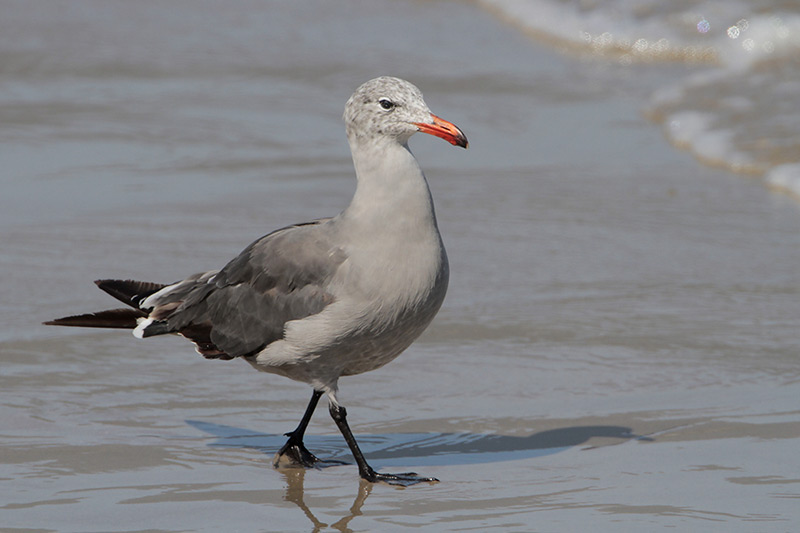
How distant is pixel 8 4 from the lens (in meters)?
11.4

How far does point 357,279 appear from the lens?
13.1 feet

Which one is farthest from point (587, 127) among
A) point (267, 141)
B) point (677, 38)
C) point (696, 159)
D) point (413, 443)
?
point (413, 443)

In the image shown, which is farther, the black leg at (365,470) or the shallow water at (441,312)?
the black leg at (365,470)

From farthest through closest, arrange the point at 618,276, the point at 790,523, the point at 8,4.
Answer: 1. the point at 8,4
2. the point at 618,276
3. the point at 790,523

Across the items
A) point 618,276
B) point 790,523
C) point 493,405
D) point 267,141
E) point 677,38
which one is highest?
point 677,38

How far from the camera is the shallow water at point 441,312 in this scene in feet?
13.1

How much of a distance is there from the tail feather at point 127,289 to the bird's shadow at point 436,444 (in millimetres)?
517

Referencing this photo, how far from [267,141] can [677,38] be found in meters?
4.91

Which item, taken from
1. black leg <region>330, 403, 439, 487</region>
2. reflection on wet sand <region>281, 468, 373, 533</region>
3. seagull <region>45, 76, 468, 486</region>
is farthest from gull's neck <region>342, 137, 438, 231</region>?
reflection on wet sand <region>281, 468, 373, 533</region>

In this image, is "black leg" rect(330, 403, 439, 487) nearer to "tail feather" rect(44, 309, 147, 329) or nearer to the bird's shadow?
the bird's shadow

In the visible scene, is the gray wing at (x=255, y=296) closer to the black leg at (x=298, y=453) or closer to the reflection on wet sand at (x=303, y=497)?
the black leg at (x=298, y=453)

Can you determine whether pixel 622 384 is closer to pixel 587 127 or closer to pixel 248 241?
pixel 248 241

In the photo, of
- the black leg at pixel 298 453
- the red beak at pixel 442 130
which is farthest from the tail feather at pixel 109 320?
the red beak at pixel 442 130

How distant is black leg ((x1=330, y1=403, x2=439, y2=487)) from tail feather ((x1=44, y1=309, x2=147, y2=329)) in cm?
84
